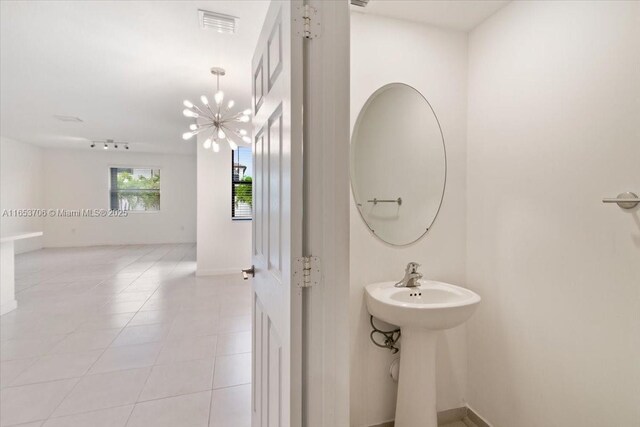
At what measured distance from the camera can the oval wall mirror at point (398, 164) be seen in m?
1.71

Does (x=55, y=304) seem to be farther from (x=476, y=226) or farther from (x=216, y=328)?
(x=476, y=226)

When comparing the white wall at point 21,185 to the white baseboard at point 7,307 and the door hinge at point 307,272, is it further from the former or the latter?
the door hinge at point 307,272

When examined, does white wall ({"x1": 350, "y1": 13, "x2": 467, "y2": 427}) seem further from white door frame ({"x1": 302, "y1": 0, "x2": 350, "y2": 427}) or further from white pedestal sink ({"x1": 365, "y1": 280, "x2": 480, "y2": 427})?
white door frame ({"x1": 302, "y1": 0, "x2": 350, "y2": 427})

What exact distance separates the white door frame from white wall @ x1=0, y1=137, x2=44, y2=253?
8.51m

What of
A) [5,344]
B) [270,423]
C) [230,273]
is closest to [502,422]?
[270,423]

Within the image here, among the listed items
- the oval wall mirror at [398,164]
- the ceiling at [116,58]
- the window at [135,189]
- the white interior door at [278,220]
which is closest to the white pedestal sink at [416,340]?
the oval wall mirror at [398,164]

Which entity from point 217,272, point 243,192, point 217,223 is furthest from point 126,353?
point 243,192

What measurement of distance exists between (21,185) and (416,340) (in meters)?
9.54

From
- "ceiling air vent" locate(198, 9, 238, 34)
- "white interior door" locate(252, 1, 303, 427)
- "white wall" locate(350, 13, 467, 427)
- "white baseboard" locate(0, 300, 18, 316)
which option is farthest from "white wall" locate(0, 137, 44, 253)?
"white wall" locate(350, 13, 467, 427)

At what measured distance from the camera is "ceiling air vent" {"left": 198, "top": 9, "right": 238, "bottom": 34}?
232cm

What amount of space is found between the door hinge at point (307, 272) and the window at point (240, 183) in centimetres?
479

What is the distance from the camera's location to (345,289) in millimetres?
944

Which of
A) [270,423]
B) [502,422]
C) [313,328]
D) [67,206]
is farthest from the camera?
[67,206]

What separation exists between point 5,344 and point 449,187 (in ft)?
12.8
